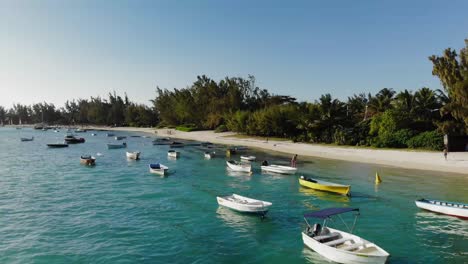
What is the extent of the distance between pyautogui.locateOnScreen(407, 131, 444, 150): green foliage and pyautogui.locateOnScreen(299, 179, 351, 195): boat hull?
32493 millimetres

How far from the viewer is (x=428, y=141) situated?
62.2m

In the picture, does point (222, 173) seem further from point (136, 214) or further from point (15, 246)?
point (15, 246)

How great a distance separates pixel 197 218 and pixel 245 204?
412 cm

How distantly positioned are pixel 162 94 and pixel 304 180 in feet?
528

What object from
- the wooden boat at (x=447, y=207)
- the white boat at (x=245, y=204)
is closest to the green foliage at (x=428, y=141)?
the wooden boat at (x=447, y=207)

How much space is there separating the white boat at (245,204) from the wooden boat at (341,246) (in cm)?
613

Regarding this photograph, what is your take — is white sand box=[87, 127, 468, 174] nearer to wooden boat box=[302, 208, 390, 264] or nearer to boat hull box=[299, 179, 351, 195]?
boat hull box=[299, 179, 351, 195]

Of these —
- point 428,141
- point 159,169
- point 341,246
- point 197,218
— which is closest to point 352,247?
point 341,246

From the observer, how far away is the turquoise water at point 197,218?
22.4 meters

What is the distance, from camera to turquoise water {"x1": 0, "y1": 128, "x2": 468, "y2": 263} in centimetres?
2236

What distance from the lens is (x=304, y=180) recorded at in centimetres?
4122

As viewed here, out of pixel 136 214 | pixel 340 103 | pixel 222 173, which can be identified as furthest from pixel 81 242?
pixel 340 103

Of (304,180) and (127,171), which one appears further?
(127,171)

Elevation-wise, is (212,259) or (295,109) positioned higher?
(295,109)
